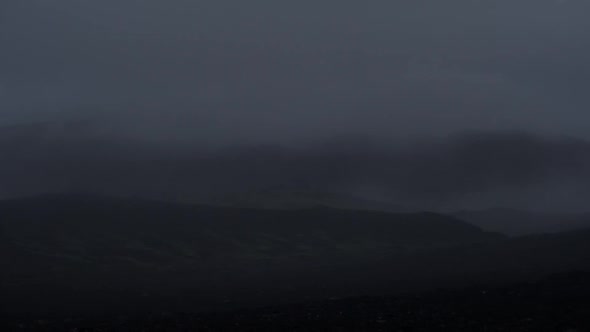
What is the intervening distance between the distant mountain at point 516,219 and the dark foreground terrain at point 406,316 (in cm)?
7913

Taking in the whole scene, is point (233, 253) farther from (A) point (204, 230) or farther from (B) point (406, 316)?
(B) point (406, 316)

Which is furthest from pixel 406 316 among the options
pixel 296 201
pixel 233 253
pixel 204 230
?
pixel 296 201

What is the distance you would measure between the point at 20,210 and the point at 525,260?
56.9 meters

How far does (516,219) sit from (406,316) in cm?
11098

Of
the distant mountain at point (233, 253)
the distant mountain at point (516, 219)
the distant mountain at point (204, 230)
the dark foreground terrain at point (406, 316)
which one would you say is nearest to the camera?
the dark foreground terrain at point (406, 316)

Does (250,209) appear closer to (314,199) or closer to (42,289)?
(314,199)

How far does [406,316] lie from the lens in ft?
94.4

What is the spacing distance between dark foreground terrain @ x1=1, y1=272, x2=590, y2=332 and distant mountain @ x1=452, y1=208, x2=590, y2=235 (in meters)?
79.1

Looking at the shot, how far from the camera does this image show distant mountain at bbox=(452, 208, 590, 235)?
117 m

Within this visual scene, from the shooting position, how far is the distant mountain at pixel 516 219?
383 feet

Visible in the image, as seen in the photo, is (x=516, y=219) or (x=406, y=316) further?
(x=516, y=219)

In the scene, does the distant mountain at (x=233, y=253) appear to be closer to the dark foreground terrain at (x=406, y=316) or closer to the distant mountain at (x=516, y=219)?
the dark foreground terrain at (x=406, y=316)

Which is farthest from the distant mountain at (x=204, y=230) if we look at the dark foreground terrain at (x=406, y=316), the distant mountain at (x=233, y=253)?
the dark foreground terrain at (x=406, y=316)

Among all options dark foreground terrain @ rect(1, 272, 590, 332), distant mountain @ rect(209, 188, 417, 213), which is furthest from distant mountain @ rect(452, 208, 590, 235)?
dark foreground terrain @ rect(1, 272, 590, 332)
